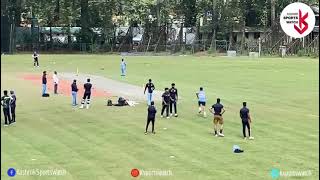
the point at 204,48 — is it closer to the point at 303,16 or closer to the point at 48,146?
the point at 303,16

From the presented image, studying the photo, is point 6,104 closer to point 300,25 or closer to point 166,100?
point 166,100

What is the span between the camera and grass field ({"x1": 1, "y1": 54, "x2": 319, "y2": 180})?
1977cm

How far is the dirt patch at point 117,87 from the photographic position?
38.7 m

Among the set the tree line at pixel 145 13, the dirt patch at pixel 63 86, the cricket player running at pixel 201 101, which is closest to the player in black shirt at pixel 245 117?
the cricket player running at pixel 201 101

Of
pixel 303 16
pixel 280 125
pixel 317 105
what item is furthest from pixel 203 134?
pixel 303 16

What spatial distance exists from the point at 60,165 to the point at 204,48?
256 ft

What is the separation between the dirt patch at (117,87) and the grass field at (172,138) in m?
1.91

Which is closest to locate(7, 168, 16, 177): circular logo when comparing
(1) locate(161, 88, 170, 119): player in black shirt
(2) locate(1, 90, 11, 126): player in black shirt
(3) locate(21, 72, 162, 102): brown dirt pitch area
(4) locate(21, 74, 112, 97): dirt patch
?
(2) locate(1, 90, 11, 126): player in black shirt

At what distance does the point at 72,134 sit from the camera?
25969 mm

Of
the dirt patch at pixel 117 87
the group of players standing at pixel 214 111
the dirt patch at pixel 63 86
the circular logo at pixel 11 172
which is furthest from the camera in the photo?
the dirt patch at pixel 63 86

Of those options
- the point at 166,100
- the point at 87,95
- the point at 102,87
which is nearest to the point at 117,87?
the point at 102,87

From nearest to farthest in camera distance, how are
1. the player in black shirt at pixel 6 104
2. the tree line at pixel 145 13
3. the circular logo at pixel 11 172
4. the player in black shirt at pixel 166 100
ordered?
the circular logo at pixel 11 172 → the player in black shirt at pixel 6 104 → the player in black shirt at pixel 166 100 → the tree line at pixel 145 13

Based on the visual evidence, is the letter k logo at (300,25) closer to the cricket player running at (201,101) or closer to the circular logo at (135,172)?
the cricket player running at (201,101)

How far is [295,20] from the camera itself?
79750 millimetres
